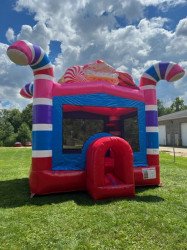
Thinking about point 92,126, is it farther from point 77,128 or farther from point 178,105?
point 178,105

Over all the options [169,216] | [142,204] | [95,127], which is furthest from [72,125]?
[169,216]

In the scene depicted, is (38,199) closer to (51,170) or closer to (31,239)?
(51,170)

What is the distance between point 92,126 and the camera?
313 inches

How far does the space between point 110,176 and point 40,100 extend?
261 centimetres

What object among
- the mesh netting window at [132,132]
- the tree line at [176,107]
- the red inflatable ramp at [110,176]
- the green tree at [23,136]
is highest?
the tree line at [176,107]

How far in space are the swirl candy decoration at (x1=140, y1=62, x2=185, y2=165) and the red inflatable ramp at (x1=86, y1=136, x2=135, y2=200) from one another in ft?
4.48

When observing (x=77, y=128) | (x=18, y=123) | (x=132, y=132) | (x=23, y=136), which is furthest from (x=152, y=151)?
(x=18, y=123)

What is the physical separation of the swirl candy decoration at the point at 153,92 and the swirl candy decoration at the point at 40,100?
2875 mm

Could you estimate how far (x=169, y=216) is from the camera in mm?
5082

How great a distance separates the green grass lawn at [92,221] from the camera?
13.2 feet

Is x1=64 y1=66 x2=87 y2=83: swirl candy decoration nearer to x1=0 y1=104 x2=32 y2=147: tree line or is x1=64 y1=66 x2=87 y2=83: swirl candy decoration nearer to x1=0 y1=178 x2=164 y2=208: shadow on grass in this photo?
x1=0 y1=178 x2=164 y2=208: shadow on grass

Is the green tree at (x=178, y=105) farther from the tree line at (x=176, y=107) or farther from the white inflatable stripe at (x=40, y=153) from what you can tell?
the white inflatable stripe at (x=40, y=153)

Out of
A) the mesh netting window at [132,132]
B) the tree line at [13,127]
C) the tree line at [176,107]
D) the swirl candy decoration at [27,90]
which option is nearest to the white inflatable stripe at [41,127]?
the mesh netting window at [132,132]

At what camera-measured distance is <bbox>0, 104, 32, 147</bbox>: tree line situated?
117 ft
